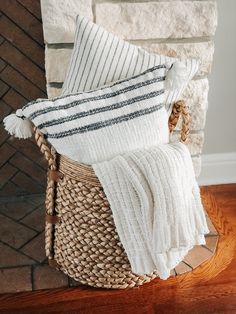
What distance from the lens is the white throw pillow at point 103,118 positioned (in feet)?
3.73

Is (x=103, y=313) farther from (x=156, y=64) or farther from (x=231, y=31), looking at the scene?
(x=231, y=31)

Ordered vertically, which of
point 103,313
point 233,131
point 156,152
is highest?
point 233,131

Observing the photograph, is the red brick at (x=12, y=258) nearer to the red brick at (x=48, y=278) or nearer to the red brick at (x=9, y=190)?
the red brick at (x=48, y=278)

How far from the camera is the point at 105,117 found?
1.15 metres

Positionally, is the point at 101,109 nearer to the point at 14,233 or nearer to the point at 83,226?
the point at 83,226

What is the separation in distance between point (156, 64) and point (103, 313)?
76 centimetres

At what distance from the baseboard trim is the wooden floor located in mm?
492

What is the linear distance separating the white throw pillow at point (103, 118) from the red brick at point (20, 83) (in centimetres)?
47

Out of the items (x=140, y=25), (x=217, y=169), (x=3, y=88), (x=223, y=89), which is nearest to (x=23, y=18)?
(x=3, y=88)

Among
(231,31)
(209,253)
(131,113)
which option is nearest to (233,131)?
(231,31)

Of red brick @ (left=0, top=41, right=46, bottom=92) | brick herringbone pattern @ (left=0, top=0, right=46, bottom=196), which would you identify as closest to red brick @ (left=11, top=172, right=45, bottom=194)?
brick herringbone pattern @ (left=0, top=0, right=46, bottom=196)

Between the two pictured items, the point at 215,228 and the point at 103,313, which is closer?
the point at 103,313

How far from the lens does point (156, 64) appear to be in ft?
4.20

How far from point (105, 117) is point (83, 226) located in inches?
13.1
